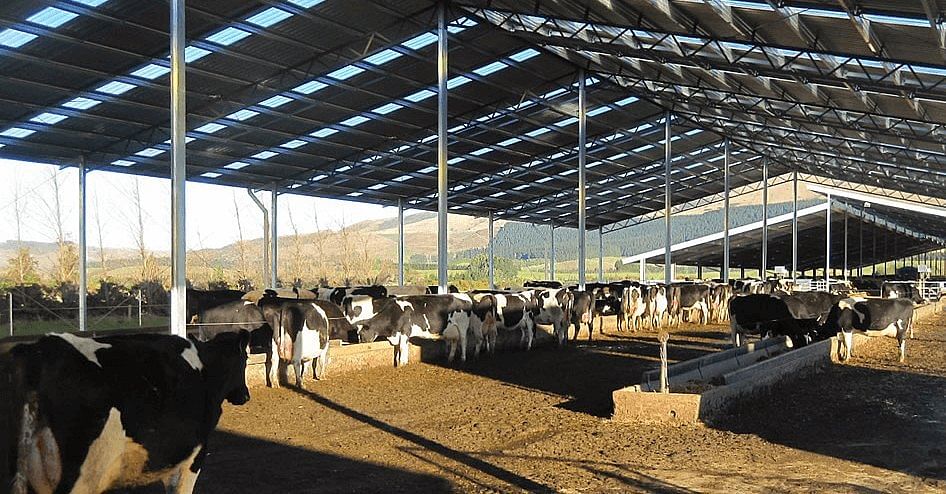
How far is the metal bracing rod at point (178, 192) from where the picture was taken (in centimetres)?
1166

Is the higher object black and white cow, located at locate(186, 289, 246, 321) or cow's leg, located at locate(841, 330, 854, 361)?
black and white cow, located at locate(186, 289, 246, 321)

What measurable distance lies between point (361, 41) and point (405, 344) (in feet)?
25.5

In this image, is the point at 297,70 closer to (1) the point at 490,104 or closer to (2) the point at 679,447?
(1) the point at 490,104

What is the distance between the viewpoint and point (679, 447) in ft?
30.7

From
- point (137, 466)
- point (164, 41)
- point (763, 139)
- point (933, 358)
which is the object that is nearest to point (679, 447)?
point (137, 466)

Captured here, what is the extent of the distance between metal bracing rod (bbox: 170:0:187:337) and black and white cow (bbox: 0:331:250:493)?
208 inches

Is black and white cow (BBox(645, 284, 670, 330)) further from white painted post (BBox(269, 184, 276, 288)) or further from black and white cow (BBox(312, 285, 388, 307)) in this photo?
white painted post (BBox(269, 184, 276, 288))

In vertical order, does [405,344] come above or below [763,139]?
Answer: below

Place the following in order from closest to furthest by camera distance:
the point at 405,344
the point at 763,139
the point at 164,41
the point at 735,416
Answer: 1. the point at 735,416
2. the point at 405,344
3. the point at 164,41
4. the point at 763,139

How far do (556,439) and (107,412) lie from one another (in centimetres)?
558

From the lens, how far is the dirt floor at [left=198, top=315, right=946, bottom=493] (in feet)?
25.8

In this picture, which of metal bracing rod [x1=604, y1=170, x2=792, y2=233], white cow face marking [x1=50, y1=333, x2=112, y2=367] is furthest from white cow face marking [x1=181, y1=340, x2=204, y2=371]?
metal bracing rod [x1=604, y1=170, x2=792, y2=233]

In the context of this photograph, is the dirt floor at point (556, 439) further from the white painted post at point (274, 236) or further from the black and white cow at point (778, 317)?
the white painted post at point (274, 236)

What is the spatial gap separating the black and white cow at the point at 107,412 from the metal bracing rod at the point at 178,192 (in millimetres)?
5285
